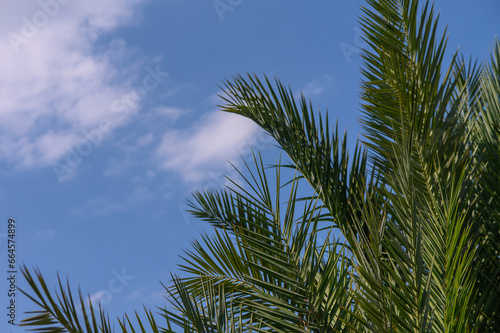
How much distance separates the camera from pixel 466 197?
7.95 ft

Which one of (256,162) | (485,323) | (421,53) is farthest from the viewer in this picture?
(421,53)

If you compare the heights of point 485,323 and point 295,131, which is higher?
point 295,131

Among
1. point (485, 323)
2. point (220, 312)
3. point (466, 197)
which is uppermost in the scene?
point (466, 197)

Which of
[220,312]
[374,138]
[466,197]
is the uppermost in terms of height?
[374,138]

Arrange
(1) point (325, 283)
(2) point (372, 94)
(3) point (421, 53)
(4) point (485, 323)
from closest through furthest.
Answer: (1) point (325, 283)
(4) point (485, 323)
(3) point (421, 53)
(2) point (372, 94)

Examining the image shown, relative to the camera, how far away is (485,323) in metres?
2.29

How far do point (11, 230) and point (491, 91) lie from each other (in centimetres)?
438

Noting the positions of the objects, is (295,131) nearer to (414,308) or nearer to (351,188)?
(351,188)

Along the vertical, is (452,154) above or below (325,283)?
above

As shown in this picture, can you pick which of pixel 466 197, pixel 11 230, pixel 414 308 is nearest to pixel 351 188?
pixel 466 197

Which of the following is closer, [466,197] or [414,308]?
[414,308]

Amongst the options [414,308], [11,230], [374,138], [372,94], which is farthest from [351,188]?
[11,230]

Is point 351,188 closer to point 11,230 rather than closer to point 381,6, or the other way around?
point 381,6

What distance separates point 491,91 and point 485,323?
167 cm
